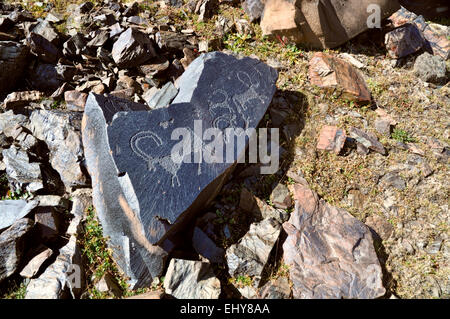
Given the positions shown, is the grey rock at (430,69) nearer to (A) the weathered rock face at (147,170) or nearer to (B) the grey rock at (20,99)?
(A) the weathered rock face at (147,170)

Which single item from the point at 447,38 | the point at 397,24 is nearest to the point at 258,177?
the point at 397,24

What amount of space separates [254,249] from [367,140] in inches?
96.1

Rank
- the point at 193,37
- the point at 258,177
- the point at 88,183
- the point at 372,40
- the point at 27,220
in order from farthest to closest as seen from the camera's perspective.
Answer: the point at 372,40, the point at 193,37, the point at 258,177, the point at 88,183, the point at 27,220

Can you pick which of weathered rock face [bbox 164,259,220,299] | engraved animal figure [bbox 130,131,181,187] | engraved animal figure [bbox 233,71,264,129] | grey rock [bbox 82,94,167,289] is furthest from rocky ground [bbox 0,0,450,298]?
engraved animal figure [bbox 130,131,181,187]

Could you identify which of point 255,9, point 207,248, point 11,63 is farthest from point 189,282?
point 255,9

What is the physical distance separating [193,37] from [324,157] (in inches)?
127

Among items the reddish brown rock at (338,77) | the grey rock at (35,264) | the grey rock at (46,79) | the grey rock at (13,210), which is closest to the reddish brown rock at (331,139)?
the reddish brown rock at (338,77)

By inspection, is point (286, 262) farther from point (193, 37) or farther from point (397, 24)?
point (397, 24)

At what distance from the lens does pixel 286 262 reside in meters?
3.43

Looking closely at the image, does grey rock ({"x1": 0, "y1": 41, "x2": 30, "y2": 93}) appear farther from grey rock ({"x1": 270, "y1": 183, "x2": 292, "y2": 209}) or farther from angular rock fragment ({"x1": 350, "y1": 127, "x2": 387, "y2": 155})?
angular rock fragment ({"x1": 350, "y1": 127, "x2": 387, "y2": 155})

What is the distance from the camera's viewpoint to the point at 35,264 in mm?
3156

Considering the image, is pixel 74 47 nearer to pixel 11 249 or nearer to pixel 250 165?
pixel 11 249

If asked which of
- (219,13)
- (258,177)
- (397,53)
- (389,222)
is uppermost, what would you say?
(219,13)

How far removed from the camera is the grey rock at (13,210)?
3.36m
